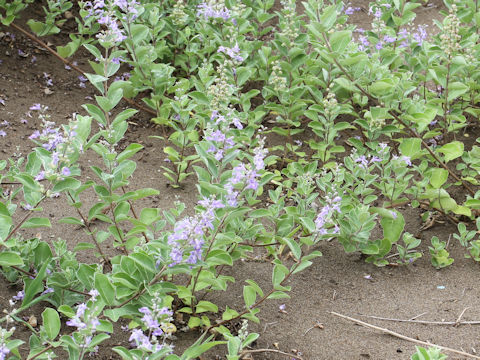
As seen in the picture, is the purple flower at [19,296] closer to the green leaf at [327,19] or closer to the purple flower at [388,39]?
the green leaf at [327,19]

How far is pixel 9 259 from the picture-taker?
2.25 m

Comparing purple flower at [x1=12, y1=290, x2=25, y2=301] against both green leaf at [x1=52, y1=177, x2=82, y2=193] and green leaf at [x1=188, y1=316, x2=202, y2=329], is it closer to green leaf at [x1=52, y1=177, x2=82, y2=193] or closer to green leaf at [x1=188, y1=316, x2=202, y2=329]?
green leaf at [x1=52, y1=177, x2=82, y2=193]

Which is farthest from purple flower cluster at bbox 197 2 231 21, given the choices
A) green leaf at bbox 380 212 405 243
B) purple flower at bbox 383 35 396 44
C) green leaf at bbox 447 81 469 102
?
green leaf at bbox 380 212 405 243

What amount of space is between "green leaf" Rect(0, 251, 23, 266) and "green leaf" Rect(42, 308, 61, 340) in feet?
0.70

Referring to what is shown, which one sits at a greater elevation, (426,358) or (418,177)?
(426,358)

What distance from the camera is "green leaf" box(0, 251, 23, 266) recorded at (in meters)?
2.24

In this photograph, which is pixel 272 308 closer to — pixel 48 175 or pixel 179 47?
pixel 48 175

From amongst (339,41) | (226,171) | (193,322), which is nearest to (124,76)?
(339,41)

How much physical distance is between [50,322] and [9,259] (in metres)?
0.28

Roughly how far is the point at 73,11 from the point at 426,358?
3.82 m

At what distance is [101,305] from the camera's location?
2146 mm

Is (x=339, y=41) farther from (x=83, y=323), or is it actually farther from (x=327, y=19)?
(x=83, y=323)

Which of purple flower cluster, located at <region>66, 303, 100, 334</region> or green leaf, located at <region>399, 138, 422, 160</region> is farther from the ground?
purple flower cluster, located at <region>66, 303, 100, 334</region>

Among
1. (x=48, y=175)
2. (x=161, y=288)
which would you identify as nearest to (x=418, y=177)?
(x=161, y=288)
